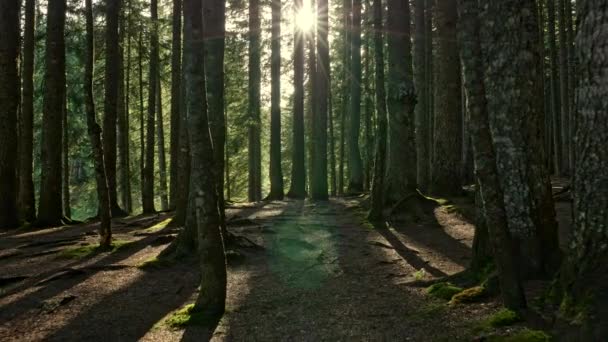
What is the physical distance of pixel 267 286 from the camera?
835cm

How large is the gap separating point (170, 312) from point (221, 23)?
17.0 ft

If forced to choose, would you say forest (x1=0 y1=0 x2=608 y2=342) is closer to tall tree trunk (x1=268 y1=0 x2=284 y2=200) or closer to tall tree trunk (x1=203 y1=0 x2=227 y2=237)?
tall tree trunk (x1=203 y1=0 x2=227 y2=237)

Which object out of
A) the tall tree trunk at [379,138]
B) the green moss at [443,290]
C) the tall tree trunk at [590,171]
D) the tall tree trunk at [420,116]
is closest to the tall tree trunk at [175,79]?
the tall tree trunk at [379,138]

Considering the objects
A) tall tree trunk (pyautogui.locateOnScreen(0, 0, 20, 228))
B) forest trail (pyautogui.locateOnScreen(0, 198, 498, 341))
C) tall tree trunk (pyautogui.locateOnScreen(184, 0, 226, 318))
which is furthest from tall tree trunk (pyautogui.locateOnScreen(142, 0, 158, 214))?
tall tree trunk (pyautogui.locateOnScreen(184, 0, 226, 318))

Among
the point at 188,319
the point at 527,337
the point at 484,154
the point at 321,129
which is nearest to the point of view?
the point at 527,337

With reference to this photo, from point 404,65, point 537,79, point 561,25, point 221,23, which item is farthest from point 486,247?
point 561,25

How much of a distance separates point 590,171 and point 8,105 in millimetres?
15349

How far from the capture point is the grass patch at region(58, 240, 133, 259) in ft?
35.1

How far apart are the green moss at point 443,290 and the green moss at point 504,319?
1418 mm

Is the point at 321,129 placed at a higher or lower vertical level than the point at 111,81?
lower

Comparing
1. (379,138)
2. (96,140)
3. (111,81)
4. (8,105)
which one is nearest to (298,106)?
(111,81)

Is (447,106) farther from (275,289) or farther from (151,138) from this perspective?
(151,138)

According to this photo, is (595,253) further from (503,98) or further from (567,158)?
(567,158)

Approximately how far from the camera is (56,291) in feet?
26.4
